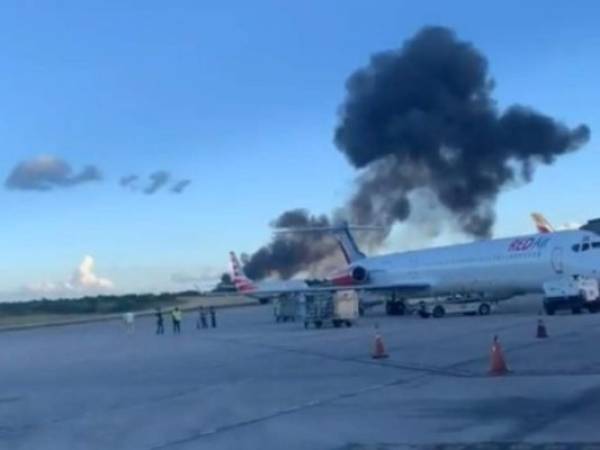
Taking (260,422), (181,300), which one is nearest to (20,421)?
(260,422)

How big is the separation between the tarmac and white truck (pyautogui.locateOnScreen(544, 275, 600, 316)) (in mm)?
10167

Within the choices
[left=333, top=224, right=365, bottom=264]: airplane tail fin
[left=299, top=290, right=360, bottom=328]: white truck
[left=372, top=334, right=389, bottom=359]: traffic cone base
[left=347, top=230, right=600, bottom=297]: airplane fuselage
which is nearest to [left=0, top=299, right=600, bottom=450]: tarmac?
[left=372, top=334, right=389, bottom=359]: traffic cone base

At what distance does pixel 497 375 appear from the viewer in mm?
19484

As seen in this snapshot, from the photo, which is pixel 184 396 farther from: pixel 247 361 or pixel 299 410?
pixel 247 361

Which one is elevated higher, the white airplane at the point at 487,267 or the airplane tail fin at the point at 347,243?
the airplane tail fin at the point at 347,243

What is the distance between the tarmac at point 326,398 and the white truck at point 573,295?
400 inches

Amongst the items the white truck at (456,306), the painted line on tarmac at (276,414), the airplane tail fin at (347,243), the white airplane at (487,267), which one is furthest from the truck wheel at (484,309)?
the painted line on tarmac at (276,414)

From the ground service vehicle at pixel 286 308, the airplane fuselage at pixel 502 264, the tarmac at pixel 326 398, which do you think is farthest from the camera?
the ground service vehicle at pixel 286 308

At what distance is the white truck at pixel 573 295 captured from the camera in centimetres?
4297

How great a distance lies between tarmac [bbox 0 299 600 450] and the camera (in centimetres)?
1327

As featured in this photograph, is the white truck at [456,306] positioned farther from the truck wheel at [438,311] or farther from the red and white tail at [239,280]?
the red and white tail at [239,280]

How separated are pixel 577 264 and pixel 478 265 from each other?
649 centimetres

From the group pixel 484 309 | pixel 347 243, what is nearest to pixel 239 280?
pixel 347 243

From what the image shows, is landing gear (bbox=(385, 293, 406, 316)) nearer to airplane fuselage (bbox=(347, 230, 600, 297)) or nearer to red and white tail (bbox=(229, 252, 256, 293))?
airplane fuselage (bbox=(347, 230, 600, 297))
